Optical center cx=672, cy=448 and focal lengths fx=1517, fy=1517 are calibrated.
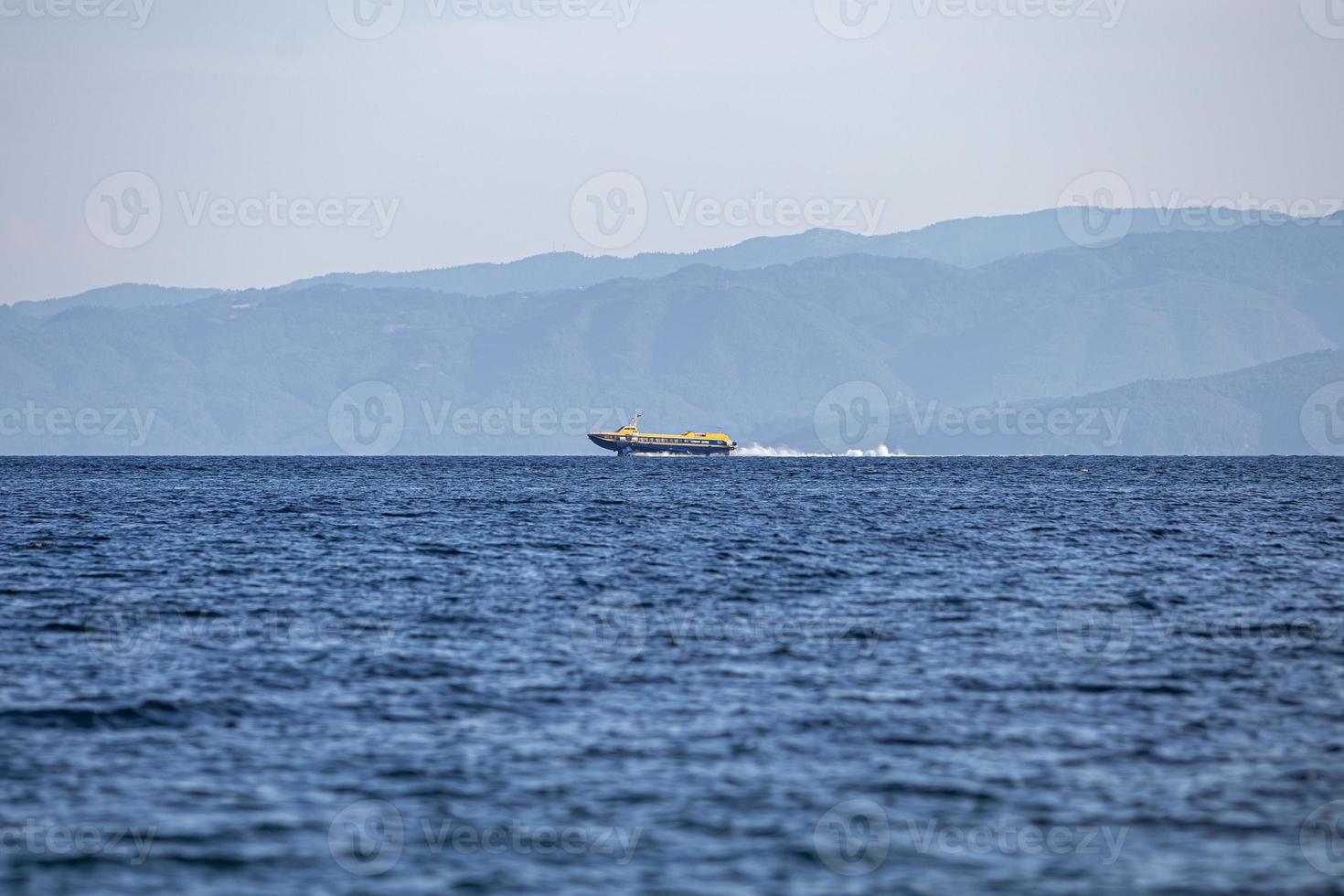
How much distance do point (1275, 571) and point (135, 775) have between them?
41.5m

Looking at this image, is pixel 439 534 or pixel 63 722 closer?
pixel 63 722

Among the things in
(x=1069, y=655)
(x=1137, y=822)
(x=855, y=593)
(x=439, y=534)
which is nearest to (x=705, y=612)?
(x=855, y=593)

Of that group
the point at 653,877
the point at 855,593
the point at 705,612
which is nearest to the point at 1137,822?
the point at 653,877

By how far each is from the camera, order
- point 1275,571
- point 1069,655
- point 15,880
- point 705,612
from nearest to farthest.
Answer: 1. point 15,880
2. point 1069,655
3. point 705,612
4. point 1275,571

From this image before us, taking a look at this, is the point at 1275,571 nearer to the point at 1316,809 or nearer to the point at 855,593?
the point at 855,593

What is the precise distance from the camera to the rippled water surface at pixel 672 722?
19938 mm

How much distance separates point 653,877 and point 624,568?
116ft

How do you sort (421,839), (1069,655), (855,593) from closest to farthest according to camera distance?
(421,839) → (1069,655) → (855,593)

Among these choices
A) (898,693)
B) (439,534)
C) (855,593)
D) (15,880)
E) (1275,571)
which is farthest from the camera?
(439,534)

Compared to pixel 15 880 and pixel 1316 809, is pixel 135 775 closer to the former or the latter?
pixel 15 880

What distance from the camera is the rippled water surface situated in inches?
→ 785

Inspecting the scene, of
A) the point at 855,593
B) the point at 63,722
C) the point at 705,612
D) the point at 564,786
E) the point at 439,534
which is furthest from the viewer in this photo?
the point at 439,534

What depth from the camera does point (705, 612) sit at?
4212 centimetres

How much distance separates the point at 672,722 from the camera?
27234 millimetres
